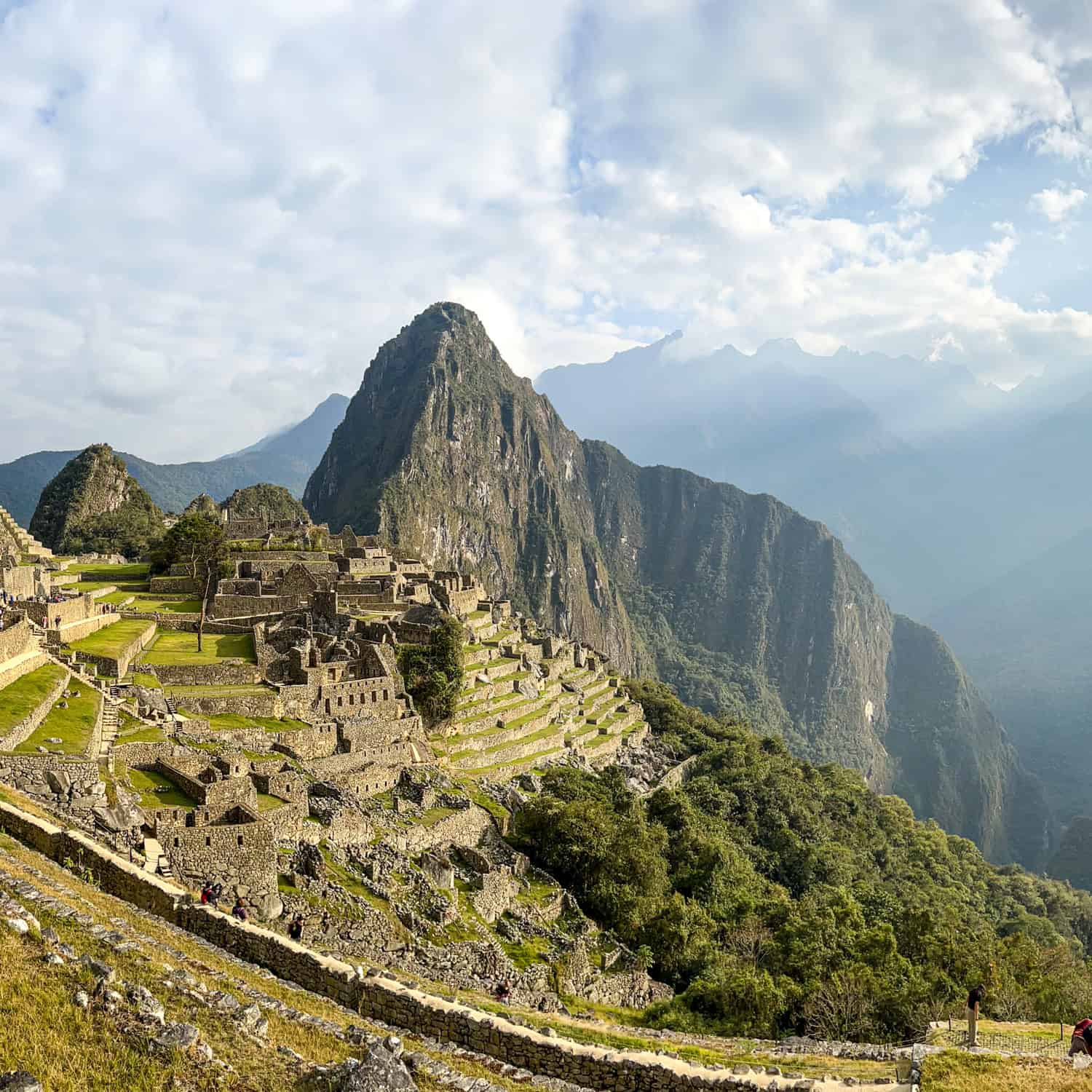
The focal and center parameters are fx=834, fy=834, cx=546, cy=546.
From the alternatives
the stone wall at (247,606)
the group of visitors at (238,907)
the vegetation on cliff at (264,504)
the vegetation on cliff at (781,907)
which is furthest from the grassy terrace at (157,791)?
the vegetation on cliff at (264,504)

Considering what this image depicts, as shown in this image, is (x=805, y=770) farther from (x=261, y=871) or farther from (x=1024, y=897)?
(x=261, y=871)

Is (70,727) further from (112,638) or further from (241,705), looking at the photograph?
(112,638)

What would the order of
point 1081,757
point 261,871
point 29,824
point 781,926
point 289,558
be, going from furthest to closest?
1. point 1081,757
2. point 289,558
3. point 781,926
4. point 261,871
5. point 29,824

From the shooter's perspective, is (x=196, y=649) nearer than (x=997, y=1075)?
No

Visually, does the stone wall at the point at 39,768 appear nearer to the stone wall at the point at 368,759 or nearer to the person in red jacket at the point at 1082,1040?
the stone wall at the point at 368,759

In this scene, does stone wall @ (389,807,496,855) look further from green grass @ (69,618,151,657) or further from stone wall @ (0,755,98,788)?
green grass @ (69,618,151,657)

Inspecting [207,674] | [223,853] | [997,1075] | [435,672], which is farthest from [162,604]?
[997,1075]

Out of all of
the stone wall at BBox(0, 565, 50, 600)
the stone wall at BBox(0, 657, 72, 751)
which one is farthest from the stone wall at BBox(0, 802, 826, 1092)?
the stone wall at BBox(0, 565, 50, 600)

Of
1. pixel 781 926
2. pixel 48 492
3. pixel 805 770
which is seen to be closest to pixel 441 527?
pixel 48 492
